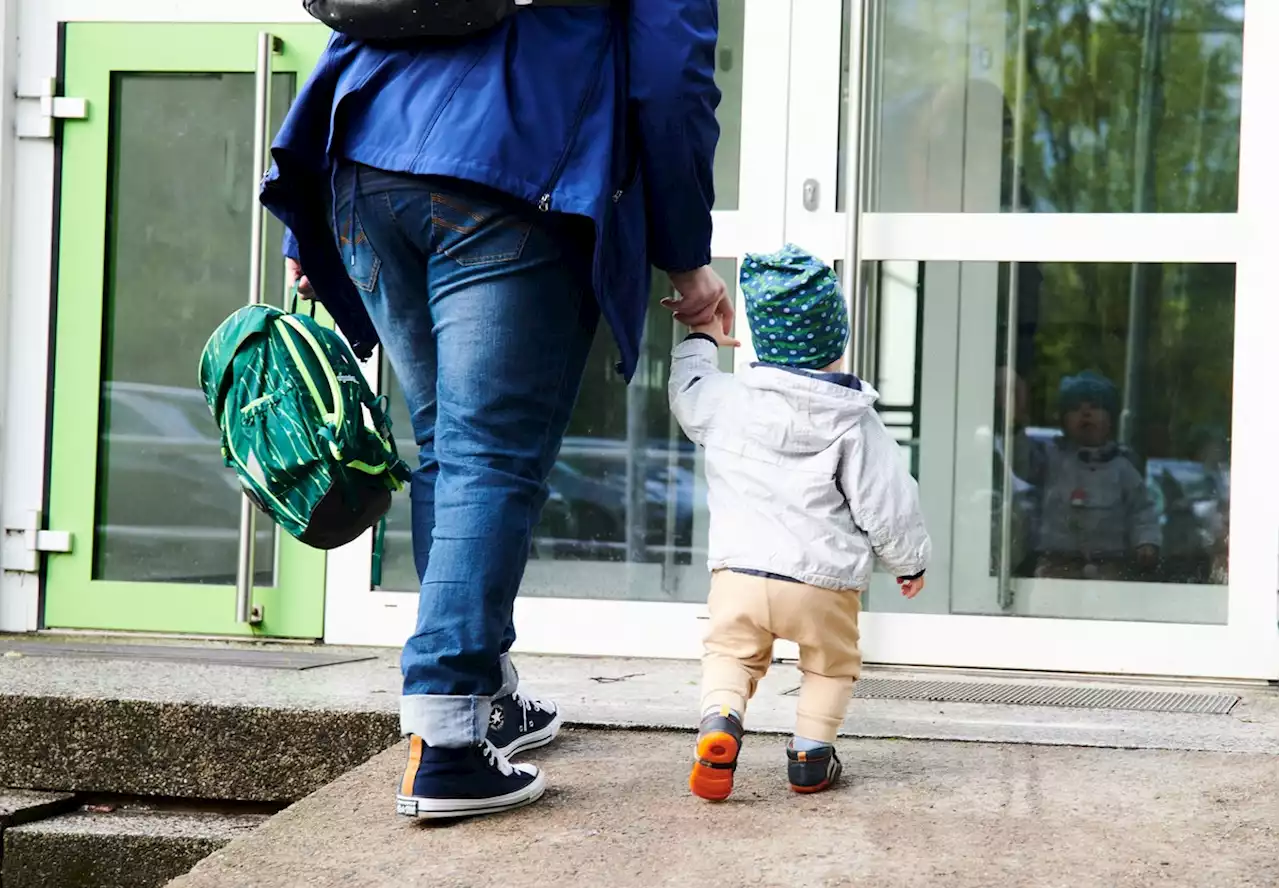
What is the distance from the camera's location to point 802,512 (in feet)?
8.26

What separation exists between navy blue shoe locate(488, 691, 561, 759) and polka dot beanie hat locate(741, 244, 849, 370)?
79 cm

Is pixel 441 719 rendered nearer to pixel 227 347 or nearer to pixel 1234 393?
pixel 227 347

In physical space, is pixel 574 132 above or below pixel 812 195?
below

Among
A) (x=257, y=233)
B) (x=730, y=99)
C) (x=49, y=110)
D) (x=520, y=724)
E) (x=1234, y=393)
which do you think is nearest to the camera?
(x=520, y=724)

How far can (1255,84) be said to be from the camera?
400cm

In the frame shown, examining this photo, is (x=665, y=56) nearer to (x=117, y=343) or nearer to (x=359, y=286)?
(x=359, y=286)

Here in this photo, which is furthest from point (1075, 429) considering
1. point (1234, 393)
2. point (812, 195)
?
point (812, 195)

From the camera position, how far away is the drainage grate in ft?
11.5

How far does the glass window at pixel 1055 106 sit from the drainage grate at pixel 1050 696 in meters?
1.32

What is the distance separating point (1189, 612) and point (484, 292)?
2631 millimetres

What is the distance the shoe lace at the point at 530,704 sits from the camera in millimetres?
2746

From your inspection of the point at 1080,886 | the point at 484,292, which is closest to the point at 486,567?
the point at 484,292

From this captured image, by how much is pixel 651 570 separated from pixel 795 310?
1903 mm

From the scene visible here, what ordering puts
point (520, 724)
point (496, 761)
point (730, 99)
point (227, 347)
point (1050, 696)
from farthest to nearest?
point (730, 99)
point (1050, 696)
point (520, 724)
point (227, 347)
point (496, 761)
